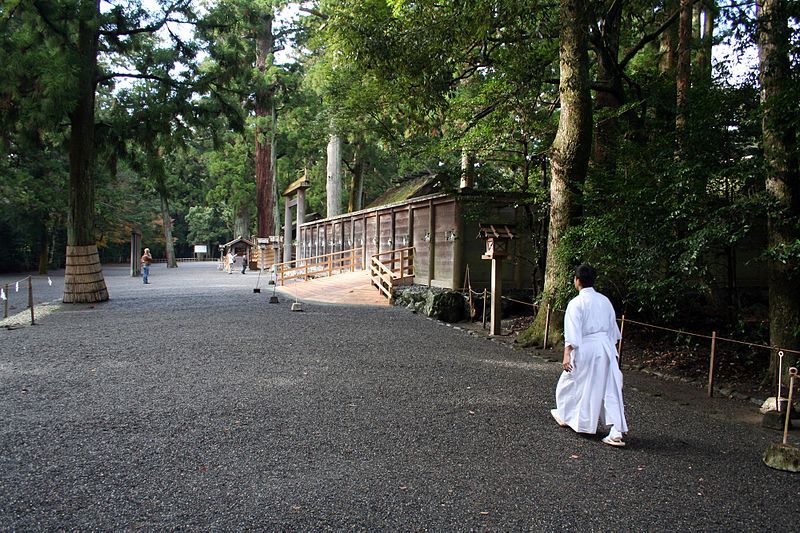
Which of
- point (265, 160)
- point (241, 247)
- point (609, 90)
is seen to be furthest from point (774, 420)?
point (241, 247)

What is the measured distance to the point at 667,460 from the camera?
4.30 m

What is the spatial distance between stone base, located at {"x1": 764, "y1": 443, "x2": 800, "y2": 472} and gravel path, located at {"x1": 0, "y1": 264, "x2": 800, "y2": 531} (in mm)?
98

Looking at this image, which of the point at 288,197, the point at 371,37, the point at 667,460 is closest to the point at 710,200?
the point at 667,460

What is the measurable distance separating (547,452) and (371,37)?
8.85 metres

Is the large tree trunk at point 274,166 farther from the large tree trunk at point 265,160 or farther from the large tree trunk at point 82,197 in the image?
the large tree trunk at point 82,197

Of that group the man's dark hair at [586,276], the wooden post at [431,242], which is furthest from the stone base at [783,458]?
the wooden post at [431,242]

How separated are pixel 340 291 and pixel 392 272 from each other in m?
2.09

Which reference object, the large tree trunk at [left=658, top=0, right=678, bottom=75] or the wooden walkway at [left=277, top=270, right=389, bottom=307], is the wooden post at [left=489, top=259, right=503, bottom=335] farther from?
the large tree trunk at [left=658, top=0, right=678, bottom=75]

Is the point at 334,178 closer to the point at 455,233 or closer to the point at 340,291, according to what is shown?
the point at 340,291

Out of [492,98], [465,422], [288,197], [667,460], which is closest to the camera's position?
[667,460]

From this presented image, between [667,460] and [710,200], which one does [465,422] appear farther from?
[710,200]

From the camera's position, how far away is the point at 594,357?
470 centimetres

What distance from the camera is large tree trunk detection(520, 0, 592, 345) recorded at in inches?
352

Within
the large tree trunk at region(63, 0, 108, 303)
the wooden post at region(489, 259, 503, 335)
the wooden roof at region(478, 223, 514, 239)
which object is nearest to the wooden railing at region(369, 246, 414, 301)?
the wooden post at region(489, 259, 503, 335)
